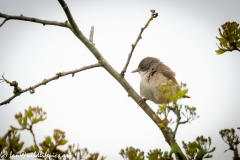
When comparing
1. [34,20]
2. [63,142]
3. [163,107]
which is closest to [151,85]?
[34,20]

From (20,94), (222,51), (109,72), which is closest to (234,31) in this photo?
(222,51)

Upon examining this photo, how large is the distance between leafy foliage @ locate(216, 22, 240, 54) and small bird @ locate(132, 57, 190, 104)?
2.27m

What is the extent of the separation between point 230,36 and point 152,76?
324cm

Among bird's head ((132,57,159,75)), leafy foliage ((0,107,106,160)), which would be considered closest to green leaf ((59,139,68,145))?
leafy foliage ((0,107,106,160))

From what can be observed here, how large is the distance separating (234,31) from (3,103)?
7.48ft

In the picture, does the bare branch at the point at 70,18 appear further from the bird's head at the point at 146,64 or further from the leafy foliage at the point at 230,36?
the bird's head at the point at 146,64

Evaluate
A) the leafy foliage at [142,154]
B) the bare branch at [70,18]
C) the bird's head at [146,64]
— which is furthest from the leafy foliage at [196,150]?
the bird's head at [146,64]

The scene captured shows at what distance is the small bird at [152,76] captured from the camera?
526 centimetres

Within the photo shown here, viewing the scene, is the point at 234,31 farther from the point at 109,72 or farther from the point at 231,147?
the point at 109,72

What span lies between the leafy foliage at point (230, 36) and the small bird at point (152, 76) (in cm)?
227

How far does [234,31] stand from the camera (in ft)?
7.93

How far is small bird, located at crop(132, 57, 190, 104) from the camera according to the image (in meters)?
5.26

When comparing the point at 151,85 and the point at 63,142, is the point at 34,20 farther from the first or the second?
the point at 151,85

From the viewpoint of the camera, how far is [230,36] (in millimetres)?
2418
